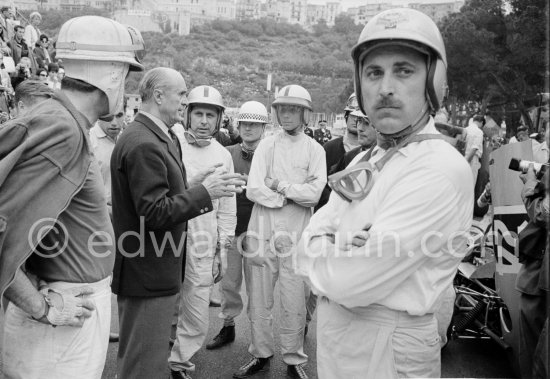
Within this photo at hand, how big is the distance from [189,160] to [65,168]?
8.47 feet

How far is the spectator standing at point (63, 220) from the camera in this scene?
195 cm

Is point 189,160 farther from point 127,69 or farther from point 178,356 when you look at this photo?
point 127,69

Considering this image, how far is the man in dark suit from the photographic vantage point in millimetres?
3137

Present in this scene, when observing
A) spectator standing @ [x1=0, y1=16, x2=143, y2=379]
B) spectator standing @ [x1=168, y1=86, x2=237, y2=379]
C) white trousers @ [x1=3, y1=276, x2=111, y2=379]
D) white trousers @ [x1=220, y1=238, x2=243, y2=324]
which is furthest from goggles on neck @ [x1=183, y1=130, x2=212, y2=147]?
white trousers @ [x1=3, y1=276, x2=111, y2=379]

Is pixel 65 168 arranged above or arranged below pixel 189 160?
above

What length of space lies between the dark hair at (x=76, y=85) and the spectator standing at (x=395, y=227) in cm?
119

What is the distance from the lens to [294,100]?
4832 mm

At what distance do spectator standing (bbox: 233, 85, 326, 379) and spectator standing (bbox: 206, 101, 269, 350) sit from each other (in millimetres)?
335

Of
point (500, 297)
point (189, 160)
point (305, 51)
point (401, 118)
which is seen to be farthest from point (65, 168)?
point (305, 51)

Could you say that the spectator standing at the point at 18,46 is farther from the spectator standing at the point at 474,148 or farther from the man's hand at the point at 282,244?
the man's hand at the point at 282,244

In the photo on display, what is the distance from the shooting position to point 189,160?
463 centimetres

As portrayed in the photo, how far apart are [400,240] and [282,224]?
9.10ft

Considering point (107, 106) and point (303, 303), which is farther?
point (303, 303)

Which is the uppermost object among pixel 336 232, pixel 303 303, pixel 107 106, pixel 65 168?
pixel 107 106
